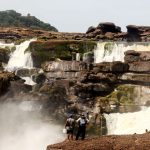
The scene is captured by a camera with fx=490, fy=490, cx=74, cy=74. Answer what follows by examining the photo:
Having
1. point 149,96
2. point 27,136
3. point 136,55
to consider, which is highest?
point 136,55

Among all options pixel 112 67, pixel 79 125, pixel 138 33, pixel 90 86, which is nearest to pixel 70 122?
pixel 79 125

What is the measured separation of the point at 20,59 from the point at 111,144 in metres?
47.4

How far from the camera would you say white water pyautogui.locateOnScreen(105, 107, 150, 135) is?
46406 mm

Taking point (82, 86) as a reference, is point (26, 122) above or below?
below

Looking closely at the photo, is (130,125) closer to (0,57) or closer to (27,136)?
(27,136)

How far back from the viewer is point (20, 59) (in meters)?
70.1

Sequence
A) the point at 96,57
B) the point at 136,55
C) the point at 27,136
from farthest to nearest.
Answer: the point at 96,57, the point at 136,55, the point at 27,136

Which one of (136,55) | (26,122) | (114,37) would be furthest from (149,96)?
(114,37)

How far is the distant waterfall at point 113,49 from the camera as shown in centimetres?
6369

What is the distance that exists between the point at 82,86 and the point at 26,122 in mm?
6783

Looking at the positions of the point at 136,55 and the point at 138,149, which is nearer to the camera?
the point at 138,149

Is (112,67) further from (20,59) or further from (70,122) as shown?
(70,122)

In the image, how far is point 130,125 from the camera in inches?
1852

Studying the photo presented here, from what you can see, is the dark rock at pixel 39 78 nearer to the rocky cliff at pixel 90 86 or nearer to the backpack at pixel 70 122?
the rocky cliff at pixel 90 86
